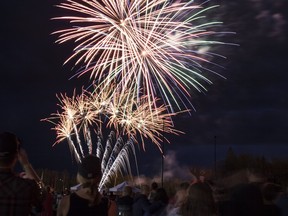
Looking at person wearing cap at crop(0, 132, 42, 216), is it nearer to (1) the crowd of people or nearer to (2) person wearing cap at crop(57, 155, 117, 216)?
(1) the crowd of people

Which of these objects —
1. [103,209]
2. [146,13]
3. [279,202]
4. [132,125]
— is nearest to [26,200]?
[103,209]

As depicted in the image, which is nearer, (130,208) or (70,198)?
(70,198)

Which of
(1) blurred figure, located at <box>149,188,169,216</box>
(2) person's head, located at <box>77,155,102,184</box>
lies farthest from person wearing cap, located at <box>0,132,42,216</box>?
(1) blurred figure, located at <box>149,188,169,216</box>

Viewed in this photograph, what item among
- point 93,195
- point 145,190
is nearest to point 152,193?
point 145,190

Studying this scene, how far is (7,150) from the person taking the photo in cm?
402

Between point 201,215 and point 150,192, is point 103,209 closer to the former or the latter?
point 201,215

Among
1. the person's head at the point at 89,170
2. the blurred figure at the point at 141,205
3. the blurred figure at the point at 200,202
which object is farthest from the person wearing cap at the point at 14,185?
the blurred figure at the point at 141,205

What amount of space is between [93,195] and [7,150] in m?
0.80

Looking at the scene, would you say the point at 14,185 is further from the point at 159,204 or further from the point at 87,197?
the point at 159,204

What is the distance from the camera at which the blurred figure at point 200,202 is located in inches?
222

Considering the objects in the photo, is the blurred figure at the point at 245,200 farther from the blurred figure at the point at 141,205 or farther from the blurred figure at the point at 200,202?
the blurred figure at the point at 141,205

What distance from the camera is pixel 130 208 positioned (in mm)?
11211

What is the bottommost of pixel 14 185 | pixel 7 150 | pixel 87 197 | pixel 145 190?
pixel 87 197

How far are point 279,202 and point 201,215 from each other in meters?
1.10
